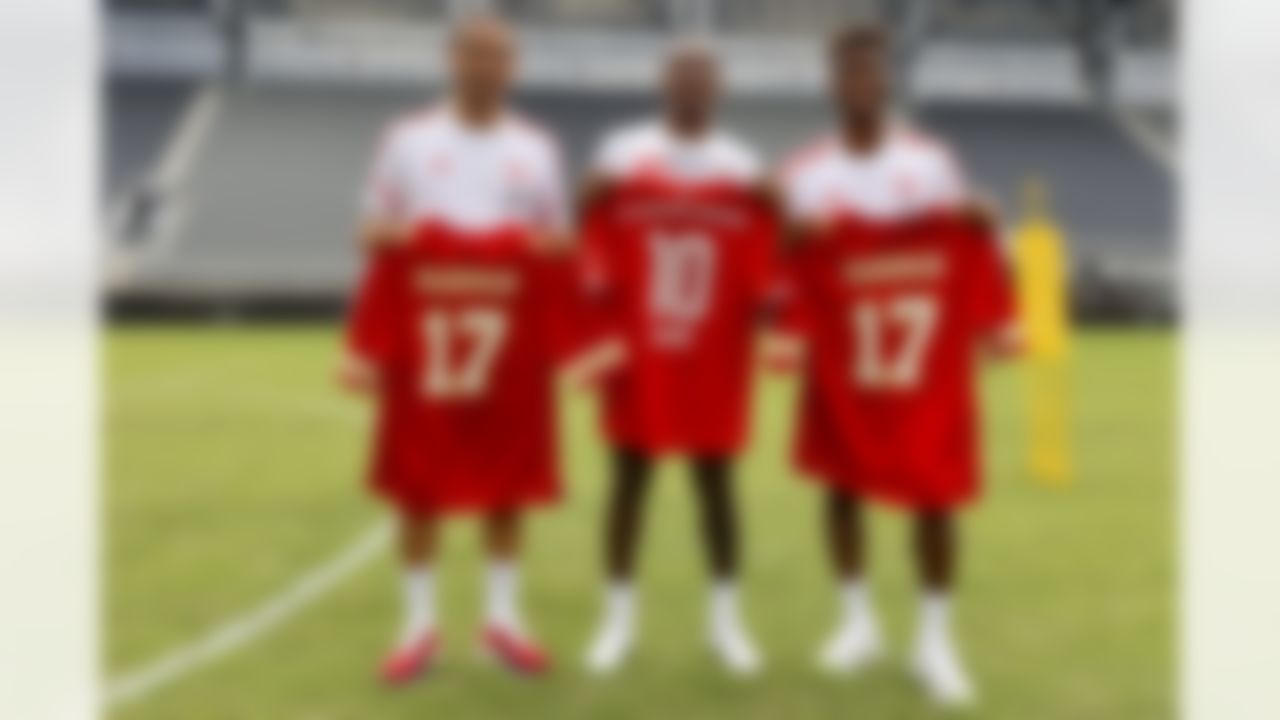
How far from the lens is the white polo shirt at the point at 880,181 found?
3.42 m

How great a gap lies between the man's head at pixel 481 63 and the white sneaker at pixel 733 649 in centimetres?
149

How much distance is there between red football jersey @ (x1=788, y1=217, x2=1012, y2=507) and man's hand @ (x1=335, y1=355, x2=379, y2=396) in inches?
45.5

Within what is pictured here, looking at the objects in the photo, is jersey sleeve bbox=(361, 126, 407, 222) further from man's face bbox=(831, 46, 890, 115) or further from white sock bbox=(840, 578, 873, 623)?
white sock bbox=(840, 578, 873, 623)

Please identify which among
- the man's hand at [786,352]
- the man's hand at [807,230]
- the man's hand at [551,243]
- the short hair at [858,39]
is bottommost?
the man's hand at [786,352]

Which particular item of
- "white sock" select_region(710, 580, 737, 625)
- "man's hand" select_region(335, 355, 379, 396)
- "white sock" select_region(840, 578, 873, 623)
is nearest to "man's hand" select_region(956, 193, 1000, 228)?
"white sock" select_region(840, 578, 873, 623)

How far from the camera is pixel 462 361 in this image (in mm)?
3527

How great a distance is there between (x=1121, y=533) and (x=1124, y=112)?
19864 millimetres

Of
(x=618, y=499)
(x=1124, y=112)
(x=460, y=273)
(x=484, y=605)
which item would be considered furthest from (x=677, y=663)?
(x=1124, y=112)

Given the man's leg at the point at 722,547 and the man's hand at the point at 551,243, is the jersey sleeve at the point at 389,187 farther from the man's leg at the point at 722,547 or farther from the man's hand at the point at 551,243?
the man's leg at the point at 722,547

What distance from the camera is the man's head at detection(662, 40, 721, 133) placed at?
3.39m

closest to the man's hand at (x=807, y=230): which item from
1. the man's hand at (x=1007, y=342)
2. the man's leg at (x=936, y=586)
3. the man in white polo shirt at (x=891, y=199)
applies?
the man in white polo shirt at (x=891, y=199)

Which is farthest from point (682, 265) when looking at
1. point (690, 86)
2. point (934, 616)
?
point (934, 616)

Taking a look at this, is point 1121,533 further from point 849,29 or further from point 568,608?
point 849,29

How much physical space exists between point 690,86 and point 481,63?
520mm
